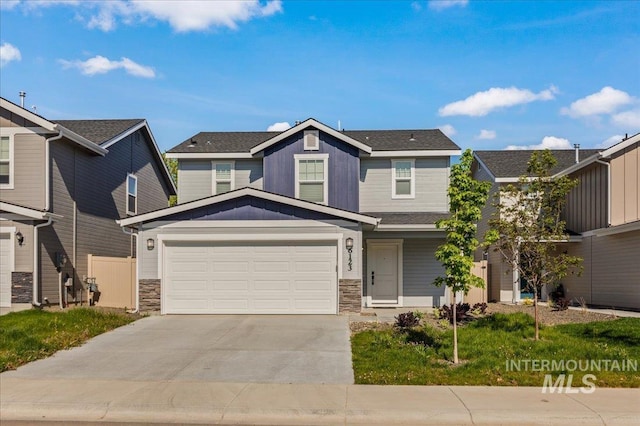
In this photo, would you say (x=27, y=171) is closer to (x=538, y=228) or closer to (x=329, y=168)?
(x=329, y=168)

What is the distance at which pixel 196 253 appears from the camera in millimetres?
16750

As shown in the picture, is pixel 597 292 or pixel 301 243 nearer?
pixel 301 243

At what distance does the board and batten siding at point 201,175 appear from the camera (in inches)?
846

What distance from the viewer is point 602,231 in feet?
63.9

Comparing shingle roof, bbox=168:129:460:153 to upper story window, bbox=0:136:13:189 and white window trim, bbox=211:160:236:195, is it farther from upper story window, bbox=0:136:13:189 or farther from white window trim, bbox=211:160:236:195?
upper story window, bbox=0:136:13:189

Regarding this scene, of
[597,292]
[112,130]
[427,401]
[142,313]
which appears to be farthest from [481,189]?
[112,130]

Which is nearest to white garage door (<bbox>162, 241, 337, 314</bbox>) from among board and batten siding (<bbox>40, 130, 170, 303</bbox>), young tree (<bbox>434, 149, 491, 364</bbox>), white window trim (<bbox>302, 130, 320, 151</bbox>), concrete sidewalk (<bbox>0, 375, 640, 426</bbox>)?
board and batten siding (<bbox>40, 130, 170, 303</bbox>)

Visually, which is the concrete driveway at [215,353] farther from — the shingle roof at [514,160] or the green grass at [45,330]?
the shingle roof at [514,160]

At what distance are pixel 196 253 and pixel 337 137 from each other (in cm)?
653

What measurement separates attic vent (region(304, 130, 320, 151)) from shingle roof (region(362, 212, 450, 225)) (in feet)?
10.6

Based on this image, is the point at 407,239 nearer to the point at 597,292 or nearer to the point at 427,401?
the point at 597,292

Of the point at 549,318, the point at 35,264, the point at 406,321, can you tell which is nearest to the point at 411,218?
the point at 549,318

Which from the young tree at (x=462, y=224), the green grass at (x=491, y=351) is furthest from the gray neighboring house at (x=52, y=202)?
the young tree at (x=462, y=224)

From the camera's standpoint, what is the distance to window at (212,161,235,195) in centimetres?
2148
